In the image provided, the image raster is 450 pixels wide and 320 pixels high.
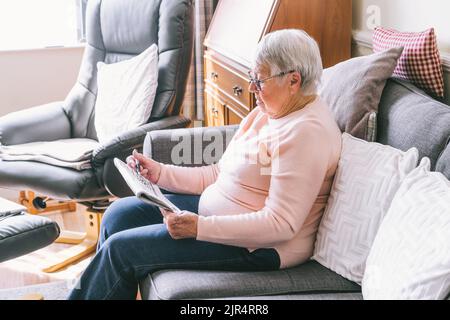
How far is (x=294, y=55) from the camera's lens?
175cm

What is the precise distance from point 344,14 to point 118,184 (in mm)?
1116

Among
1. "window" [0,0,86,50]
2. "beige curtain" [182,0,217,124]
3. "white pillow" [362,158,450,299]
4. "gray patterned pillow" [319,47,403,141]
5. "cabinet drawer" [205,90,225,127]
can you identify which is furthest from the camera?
"window" [0,0,86,50]

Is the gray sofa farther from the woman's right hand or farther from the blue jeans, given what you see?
the woman's right hand

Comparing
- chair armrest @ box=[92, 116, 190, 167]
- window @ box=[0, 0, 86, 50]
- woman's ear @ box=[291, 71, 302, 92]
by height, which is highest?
woman's ear @ box=[291, 71, 302, 92]

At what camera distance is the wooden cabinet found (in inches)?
103

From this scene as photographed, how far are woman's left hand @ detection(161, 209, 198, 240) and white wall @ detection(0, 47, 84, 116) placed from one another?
2332mm

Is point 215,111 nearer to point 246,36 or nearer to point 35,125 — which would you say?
point 246,36

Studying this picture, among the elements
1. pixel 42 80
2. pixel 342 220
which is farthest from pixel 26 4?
pixel 342 220

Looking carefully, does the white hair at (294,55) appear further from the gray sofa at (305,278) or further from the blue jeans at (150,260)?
the blue jeans at (150,260)

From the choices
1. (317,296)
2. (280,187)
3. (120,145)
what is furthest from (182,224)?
(120,145)

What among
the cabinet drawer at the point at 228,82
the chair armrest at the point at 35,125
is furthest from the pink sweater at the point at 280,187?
the chair armrest at the point at 35,125

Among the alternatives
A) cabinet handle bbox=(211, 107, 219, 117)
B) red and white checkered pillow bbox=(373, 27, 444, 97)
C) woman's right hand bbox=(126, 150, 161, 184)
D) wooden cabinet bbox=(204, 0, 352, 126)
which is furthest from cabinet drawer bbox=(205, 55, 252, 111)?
red and white checkered pillow bbox=(373, 27, 444, 97)

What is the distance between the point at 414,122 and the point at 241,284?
23.5 inches

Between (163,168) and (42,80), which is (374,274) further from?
(42,80)
